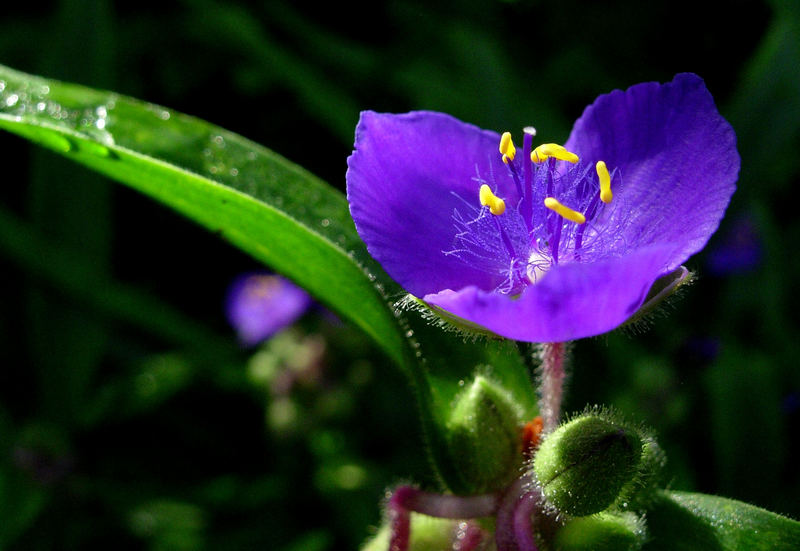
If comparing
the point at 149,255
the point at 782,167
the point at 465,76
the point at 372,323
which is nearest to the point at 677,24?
the point at 782,167

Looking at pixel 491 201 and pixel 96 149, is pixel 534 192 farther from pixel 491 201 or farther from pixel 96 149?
A: pixel 96 149

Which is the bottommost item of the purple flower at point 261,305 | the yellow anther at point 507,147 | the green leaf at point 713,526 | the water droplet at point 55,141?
the green leaf at point 713,526

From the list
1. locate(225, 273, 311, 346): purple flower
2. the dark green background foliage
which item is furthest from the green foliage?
locate(225, 273, 311, 346): purple flower

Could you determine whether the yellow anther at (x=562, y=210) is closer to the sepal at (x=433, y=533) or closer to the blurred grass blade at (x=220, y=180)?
the blurred grass blade at (x=220, y=180)

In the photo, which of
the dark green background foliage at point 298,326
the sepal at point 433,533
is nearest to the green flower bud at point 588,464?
the sepal at point 433,533

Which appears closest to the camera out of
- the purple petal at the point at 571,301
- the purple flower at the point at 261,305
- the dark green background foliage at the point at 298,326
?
the purple petal at the point at 571,301

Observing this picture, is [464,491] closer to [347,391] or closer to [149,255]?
[347,391]
